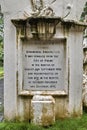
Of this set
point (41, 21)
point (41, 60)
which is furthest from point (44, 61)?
point (41, 21)

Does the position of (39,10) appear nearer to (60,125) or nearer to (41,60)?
(41,60)

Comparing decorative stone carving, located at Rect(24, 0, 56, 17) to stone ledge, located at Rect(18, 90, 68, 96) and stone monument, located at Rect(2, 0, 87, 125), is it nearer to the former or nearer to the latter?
stone monument, located at Rect(2, 0, 87, 125)

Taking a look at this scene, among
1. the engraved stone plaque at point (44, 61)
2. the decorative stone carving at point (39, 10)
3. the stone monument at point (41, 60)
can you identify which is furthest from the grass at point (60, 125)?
the decorative stone carving at point (39, 10)

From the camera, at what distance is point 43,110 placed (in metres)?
6.75

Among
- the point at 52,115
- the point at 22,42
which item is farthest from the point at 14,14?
the point at 52,115

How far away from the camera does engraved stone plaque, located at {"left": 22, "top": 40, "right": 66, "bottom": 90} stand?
732 cm

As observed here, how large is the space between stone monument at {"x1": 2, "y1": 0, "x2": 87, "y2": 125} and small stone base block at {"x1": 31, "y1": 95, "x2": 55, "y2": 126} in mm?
404

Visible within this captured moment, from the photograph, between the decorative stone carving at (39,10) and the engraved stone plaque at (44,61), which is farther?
the engraved stone plaque at (44,61)

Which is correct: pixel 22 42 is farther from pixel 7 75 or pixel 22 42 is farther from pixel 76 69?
pixel 76 69

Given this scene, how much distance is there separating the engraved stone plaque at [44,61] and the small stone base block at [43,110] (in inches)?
22.6

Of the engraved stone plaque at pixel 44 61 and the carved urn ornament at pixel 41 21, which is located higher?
the carved urn ornament at pixel 41 21

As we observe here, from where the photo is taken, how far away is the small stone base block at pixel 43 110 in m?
6.75

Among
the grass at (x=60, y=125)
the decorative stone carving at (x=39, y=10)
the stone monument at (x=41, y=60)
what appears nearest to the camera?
the grass at (x=60, y=125)

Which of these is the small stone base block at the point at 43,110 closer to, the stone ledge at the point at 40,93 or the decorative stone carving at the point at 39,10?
the stone ledge at the point at 40,93
